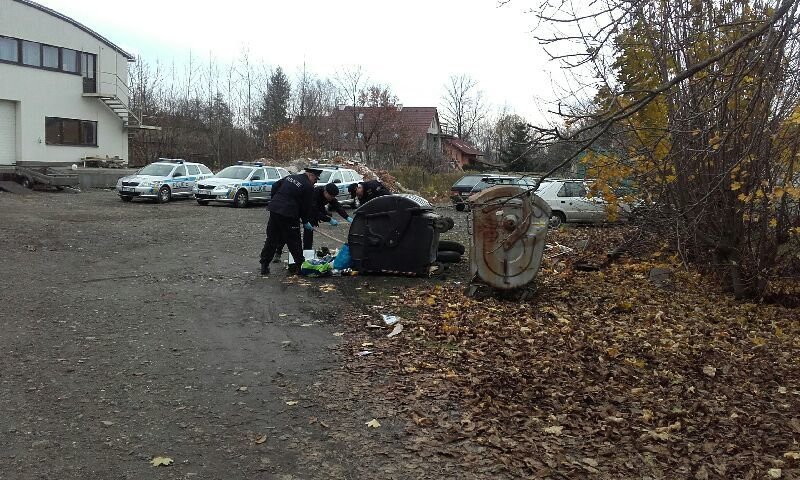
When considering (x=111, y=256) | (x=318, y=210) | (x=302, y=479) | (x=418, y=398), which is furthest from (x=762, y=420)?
(x=111, y=256)

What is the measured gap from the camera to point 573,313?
8.69 meters

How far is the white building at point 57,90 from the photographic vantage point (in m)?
31.6

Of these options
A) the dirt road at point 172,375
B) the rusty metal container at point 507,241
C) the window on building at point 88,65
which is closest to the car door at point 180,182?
the window on building at point 88,65

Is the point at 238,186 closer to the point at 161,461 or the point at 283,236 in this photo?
the point at 283,236

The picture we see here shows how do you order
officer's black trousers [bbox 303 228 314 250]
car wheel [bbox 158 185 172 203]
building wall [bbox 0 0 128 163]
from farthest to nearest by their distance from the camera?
building wall [bbox 0 0 128 163] → car wheel [bbox 158 185 172 203] → officer's black trousers [bbox 303 228 314 250]

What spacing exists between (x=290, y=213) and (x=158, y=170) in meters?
18.1

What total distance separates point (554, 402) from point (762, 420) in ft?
4.95

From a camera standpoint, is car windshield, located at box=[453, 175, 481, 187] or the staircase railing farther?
the staircase railing

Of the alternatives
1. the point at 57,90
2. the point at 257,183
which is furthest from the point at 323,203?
the point at 57,90

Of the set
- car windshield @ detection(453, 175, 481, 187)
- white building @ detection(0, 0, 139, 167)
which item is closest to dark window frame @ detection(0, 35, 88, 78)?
white building @ detection(0, 0, 139, 167)

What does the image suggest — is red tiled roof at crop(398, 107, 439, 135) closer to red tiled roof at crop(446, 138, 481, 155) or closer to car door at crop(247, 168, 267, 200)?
red tiled roof at crop(446, 138, 481, 155)

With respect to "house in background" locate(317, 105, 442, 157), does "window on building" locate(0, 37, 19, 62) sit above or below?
above

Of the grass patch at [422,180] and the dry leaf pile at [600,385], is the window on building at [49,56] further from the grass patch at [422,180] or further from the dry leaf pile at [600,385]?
the dry leaf pile at [600,385]

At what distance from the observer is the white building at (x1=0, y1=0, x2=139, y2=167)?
31594 millimetres
